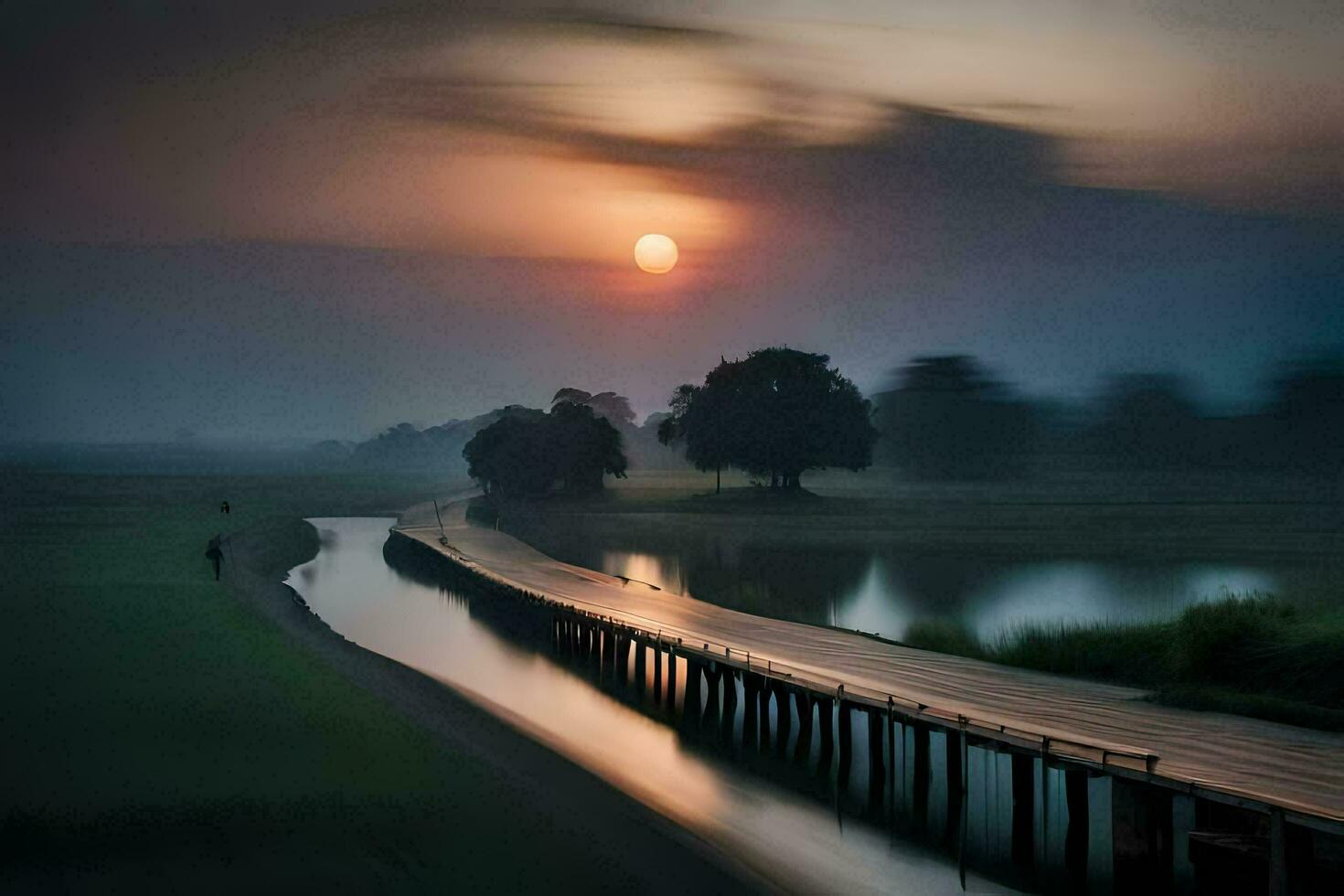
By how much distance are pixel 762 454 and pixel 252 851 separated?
73.9 metres

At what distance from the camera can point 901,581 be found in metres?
41.2

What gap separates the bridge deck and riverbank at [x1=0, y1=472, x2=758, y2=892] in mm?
3896

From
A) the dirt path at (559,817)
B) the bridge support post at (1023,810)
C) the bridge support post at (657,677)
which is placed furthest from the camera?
the bridge support post at (657,677)

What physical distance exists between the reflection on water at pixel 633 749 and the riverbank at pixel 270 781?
34.7 inches

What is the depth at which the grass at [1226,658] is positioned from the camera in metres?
15.3

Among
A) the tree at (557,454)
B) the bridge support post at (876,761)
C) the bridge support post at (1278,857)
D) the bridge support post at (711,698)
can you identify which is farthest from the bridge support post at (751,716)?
the tree at (557,454)

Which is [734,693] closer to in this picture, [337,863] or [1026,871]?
[1026,871]

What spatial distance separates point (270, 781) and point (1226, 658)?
13.4m

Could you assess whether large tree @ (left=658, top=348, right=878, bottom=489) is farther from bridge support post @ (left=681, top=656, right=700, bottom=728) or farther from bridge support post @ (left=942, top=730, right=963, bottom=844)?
bridge support post @ (left=942, top=730, right=963, bottom=844)

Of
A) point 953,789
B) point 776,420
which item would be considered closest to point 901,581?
point 953,789

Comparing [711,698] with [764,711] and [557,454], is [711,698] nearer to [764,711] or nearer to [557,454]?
[764,711]

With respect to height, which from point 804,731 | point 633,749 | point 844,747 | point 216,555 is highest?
point 216,555

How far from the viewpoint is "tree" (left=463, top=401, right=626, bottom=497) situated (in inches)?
3647

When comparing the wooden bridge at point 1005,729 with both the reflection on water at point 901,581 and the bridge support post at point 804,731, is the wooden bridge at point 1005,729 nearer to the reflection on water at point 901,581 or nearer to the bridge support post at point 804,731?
the bridge support post at point 804,731
